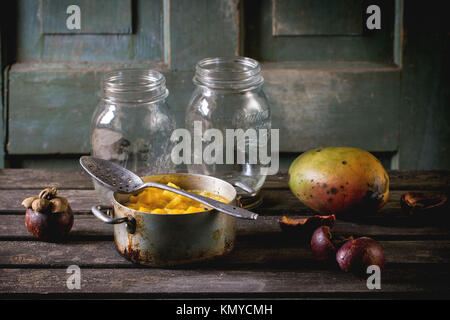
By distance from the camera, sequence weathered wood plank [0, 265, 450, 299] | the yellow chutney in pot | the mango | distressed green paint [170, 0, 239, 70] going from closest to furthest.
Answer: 1. weathered wood plank [0, 265, 450, 299]
2. the yellow chutney in pot
3. the mango
4. distressed green paint [170, 0, 239, 70]

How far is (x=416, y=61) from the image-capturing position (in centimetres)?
174

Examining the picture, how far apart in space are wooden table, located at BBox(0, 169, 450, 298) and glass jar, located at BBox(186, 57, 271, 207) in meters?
0.16

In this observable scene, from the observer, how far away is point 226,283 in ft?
2.90

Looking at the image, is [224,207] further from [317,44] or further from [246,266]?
[317,44]

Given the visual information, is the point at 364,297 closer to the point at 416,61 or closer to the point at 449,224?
the point at 449,224

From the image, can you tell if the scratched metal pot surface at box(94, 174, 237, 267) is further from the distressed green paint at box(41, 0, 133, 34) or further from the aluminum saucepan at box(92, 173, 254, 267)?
the distressed green paint at box(41, 0, 133, 34)

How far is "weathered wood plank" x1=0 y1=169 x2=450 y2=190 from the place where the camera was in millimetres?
1360

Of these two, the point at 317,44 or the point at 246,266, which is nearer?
the point at 246,266

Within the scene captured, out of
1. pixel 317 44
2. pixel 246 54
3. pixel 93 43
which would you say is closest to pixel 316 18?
pixel 317 44

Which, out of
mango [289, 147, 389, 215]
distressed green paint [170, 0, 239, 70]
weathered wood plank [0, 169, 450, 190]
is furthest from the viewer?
distressed green paint [170, 0, 239, 70]

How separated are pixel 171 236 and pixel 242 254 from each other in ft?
0.51

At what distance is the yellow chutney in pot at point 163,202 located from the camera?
973 millimetres

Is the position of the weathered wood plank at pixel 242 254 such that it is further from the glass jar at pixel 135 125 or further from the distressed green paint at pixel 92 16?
the distressed green paint at pixel 92 16

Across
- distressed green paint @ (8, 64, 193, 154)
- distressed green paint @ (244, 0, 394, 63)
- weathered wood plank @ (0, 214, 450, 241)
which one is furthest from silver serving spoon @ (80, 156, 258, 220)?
distressed green paint @ (244, 0, 394, 63)
